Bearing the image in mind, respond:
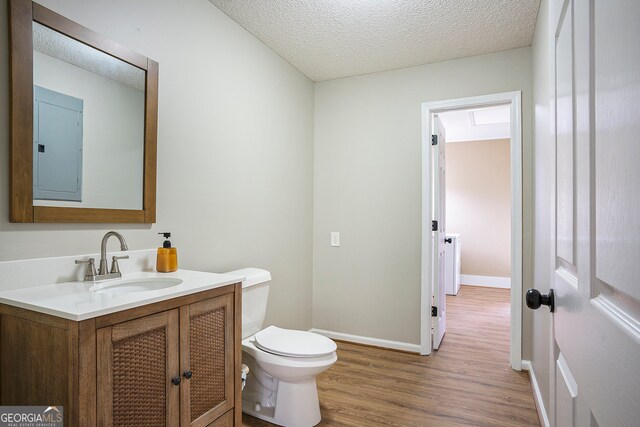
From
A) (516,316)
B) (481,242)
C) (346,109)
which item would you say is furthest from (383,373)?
(481,242)

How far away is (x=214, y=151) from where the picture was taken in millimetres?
2277

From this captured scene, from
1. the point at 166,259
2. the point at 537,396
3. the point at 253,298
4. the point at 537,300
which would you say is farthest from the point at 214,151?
the point at 537,396

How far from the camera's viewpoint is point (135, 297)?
1242 millimetres

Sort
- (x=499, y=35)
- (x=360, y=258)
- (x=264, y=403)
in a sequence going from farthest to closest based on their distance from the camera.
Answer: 1. (x=360, y=258)
2. (x=499, y=35)
3. (x=264, y=403)

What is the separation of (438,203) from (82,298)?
2.72 metres

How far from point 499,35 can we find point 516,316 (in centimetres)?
→ 205

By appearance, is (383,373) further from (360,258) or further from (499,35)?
(499,35)

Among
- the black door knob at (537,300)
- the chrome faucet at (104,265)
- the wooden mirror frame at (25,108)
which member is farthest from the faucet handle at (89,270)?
the black door knob at (537,300)

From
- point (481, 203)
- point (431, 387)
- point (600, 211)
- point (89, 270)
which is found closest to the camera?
point (600, 211)

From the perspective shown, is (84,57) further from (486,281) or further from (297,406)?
(486,281)

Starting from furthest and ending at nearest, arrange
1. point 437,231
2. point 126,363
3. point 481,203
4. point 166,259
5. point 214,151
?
point 481,203 → point 437,231 → point 214,151 → point 166,259 → point 126,363

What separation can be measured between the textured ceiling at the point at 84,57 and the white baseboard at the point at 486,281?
5659mm

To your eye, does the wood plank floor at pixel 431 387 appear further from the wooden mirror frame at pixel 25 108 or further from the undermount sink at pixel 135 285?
the wooden mirror frame at pixel 25 108

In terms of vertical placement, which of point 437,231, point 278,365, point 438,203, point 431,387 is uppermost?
point 438,203
